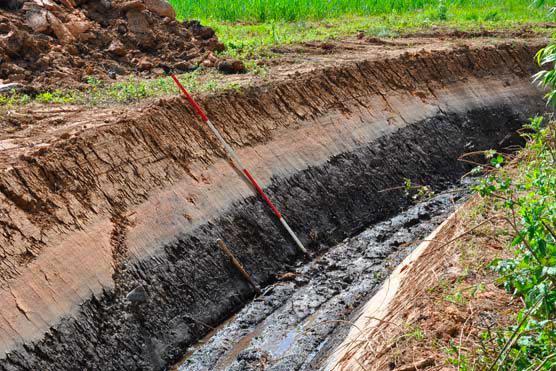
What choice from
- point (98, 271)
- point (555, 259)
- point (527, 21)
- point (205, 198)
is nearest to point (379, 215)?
point (205, 198)

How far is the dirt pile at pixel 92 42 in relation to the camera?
29.2ft

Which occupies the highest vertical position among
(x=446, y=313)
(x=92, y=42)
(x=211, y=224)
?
(x=92, y=42)

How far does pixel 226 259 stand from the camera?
7188 millimetres

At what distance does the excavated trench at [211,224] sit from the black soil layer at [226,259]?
0.02 metres

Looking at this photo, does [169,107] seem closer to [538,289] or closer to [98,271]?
[98,271]

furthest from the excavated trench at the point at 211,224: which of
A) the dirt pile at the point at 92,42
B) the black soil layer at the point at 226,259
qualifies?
the dirt pile at the point at 92,42

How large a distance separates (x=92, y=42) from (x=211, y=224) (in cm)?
414

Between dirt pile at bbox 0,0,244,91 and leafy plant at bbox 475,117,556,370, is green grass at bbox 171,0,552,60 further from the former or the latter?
leafy plant at bbox 475,117,556,370

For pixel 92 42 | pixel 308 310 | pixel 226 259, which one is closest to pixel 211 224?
pixel 226 259

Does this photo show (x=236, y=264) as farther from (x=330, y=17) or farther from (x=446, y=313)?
(x=330, y=17)

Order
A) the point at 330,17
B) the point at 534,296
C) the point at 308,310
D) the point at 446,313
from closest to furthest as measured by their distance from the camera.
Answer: the point at 534,296 < the point at 446,313 < the point at 308,310 < the point at 330,17

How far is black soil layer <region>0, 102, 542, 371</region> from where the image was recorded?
18.9 ft

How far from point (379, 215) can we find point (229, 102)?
8.43ft

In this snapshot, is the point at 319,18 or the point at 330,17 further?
the point at 330,17
